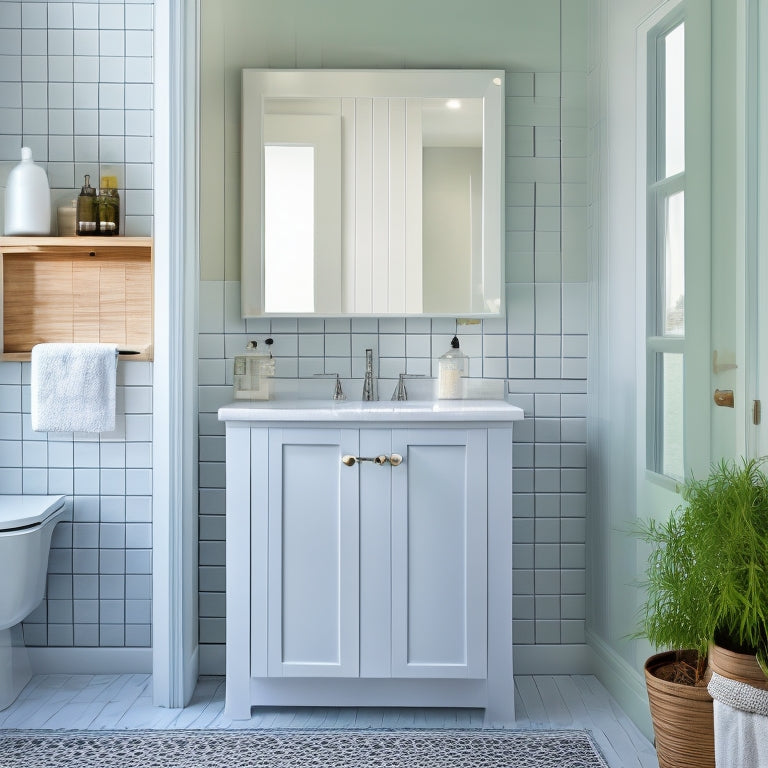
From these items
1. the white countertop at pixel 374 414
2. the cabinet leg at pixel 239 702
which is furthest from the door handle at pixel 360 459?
the cabinet leg at pixel 239 702

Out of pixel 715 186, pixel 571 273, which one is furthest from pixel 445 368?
pixel 715 186

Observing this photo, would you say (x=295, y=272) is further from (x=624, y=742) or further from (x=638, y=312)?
(x=624, y=742)

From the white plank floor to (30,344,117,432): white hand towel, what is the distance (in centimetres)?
81

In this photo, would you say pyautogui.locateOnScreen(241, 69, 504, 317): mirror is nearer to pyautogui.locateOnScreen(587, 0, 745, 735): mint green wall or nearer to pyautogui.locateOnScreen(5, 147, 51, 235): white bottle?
pyautogui.locateOnScreen(587, 0, 745, 735): mint green wall

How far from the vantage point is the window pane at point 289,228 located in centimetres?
253

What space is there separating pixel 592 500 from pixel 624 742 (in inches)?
29.1

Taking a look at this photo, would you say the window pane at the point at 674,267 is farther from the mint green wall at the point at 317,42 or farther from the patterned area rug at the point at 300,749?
the patterned area rug at the point at 300,749

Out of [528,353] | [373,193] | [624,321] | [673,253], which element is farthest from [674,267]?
[373,193]

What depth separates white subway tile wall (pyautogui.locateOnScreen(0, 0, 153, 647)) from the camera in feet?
8.37

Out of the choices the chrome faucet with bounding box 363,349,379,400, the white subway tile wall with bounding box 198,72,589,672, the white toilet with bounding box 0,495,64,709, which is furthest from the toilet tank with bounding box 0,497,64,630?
the chrome faucet with bounding box 363,349,379,400

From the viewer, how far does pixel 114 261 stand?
8.46ft

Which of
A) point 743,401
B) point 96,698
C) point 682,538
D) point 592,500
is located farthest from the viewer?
point 592,500

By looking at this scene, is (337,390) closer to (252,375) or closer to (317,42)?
(252,375)

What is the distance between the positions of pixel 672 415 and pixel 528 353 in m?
0.63
